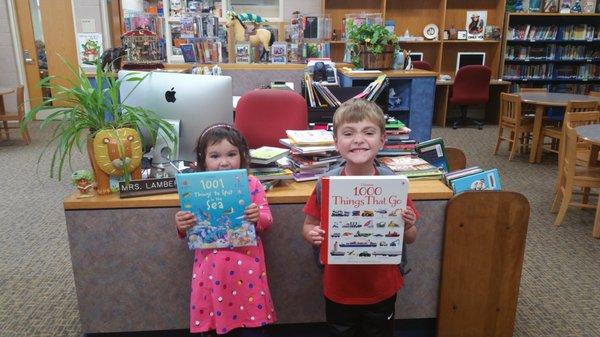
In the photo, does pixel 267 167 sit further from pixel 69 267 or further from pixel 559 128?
pixel 559 128

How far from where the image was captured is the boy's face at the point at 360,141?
4.90ft

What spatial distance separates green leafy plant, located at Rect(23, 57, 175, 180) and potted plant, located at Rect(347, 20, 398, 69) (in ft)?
8.60

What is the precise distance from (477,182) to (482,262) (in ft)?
1.05

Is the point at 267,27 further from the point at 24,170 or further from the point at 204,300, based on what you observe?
the point at 204,300

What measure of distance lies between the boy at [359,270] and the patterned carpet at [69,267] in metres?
0.93

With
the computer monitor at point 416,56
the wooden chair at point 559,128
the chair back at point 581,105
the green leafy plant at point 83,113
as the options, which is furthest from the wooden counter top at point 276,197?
the computer monitor at point 416,56

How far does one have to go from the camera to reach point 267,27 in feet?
15.3

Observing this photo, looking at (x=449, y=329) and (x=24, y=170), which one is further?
(x=24, y=170)

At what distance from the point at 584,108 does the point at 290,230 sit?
4.15 metres

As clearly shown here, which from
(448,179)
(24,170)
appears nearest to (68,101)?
(448,179)

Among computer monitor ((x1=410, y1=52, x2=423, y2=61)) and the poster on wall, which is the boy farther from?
the poster on wall

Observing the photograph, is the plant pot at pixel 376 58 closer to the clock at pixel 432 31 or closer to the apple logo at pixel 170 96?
the apple logo at pixel 170 96

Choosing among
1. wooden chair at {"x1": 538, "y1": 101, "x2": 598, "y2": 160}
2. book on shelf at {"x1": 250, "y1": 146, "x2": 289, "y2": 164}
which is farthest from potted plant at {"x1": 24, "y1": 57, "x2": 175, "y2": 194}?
wooden chair at {"x1": 538, "y1": 101, "x2": 598, "y2": 160}

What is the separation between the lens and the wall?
711cm
